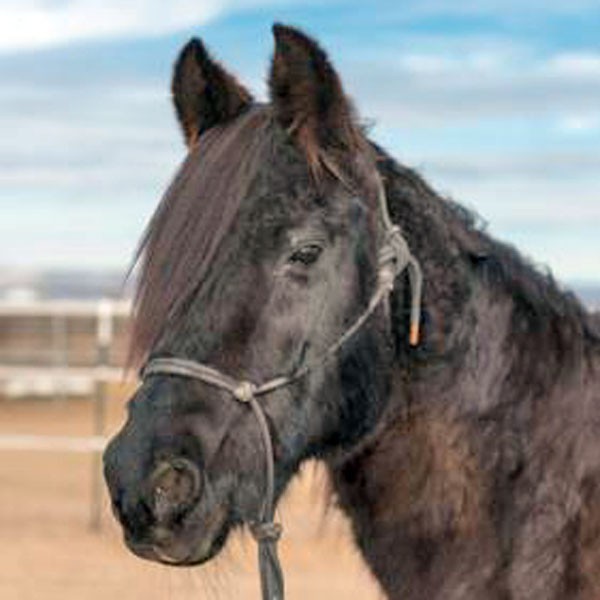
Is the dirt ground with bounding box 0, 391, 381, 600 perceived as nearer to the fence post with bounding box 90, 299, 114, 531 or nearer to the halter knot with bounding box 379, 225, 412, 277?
the fence post with bounding box 90, 299, 114, 531

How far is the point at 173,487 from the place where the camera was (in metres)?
3.43

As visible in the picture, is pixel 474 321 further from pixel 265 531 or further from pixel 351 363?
pixel 265 531

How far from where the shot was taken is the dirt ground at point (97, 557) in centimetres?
Answer: 1083

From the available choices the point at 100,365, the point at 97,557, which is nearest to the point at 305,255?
the point at 97,557

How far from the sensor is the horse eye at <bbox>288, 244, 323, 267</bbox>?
11.9 ft

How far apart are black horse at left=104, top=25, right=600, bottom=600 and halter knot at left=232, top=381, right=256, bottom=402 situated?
0.08 feet

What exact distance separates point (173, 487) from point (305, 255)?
23.2 inches

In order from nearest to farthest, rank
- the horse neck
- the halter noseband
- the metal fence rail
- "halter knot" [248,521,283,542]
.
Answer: the halter noseband → "halter knot" [248,521,283,542] → the horse neck → the metal fence rail

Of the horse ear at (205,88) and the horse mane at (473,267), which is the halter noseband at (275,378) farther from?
the horse ear at (205,88)

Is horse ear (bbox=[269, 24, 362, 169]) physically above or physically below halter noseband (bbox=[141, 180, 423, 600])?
above

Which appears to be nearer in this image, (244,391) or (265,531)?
(244,391)

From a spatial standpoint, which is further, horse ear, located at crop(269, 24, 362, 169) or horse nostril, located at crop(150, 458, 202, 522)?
horse ear, located at crop(269, 24, 362, 169)

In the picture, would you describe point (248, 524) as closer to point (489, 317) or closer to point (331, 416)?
point (331, 416)

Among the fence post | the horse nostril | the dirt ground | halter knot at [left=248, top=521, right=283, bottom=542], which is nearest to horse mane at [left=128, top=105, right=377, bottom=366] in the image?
the horse nostril
